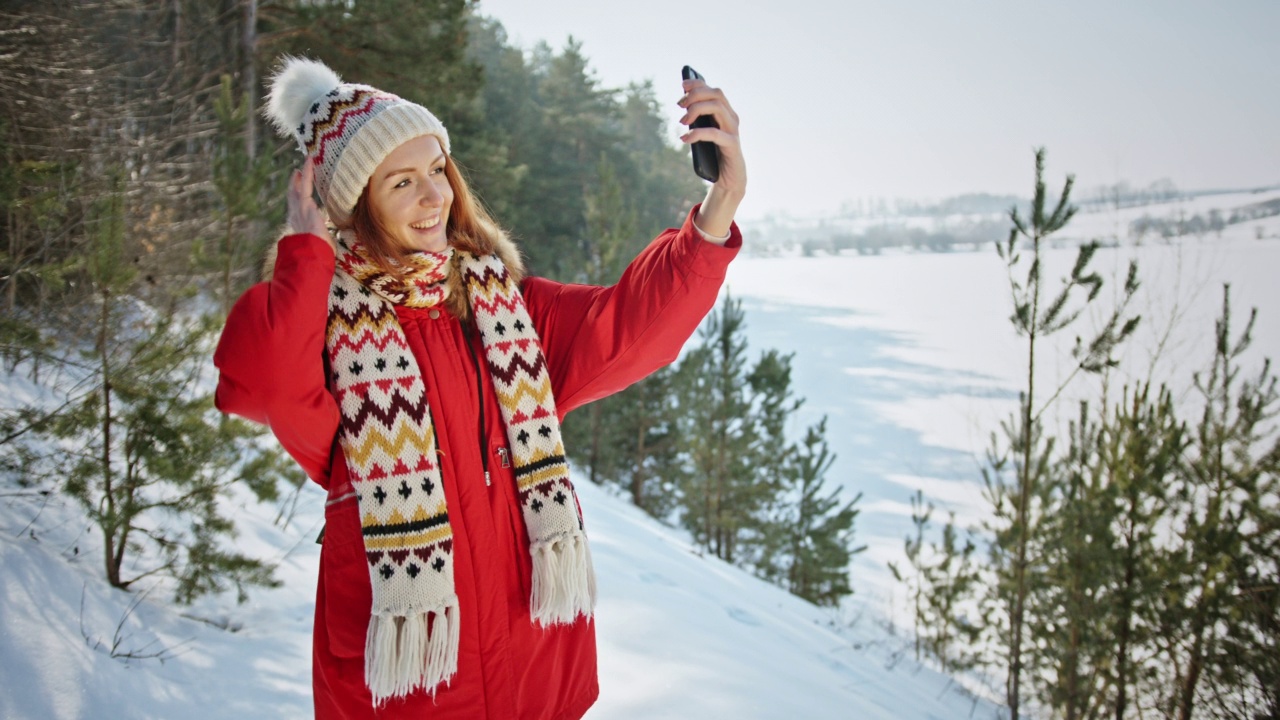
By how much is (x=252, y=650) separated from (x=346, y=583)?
8.42 feet

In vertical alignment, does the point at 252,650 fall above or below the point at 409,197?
below

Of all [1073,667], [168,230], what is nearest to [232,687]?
[168,230]

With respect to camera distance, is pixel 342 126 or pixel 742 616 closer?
pixel 342 126

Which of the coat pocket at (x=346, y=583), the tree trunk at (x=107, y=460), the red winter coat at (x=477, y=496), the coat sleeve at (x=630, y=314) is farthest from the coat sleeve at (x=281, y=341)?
the tree trunk at (x=107, y=460)

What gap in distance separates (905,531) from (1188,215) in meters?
12.2

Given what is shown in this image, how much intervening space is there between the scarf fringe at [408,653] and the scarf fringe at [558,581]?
174 millimetres

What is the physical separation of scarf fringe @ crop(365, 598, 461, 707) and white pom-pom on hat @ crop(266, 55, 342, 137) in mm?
1039

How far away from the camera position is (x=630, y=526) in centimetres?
729

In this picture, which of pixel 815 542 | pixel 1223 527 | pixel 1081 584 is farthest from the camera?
pixel 815 542

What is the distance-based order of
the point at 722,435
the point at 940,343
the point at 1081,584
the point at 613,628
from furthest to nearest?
1. the point at 940,343
2. the point at 722,435
3. the point at 1081,584
4. the point at 613,628

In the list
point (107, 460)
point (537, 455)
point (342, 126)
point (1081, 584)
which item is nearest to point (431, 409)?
point (537, 455)

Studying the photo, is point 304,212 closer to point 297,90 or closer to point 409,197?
point 409,197

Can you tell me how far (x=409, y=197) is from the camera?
1.39 m

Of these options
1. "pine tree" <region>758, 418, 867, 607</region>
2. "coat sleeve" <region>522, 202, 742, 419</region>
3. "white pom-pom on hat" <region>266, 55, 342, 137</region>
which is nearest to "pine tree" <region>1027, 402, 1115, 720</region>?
"pine tree" <region>758, 418, 867, 607</region>
